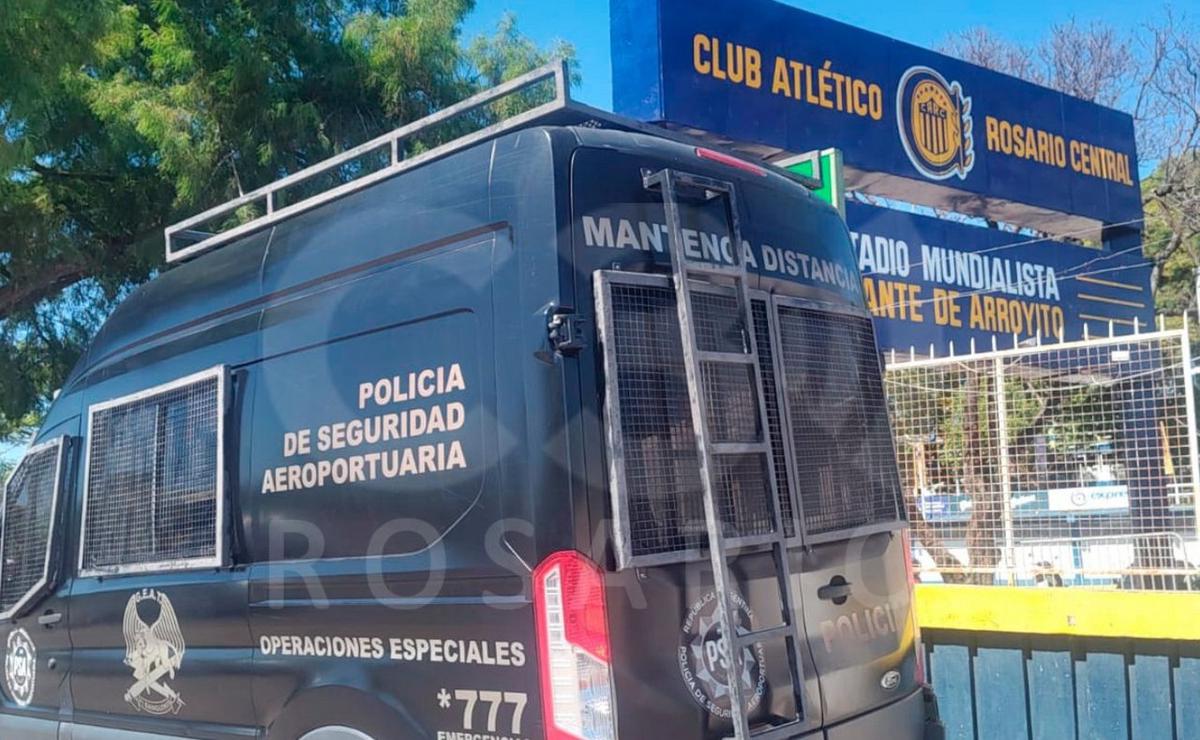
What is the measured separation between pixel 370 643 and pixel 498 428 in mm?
870

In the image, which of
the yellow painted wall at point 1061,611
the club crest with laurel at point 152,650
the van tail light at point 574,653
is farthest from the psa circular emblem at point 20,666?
the yellow painted wall at point 1061,611

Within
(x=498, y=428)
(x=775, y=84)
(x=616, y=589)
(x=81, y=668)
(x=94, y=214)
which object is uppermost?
(x=775, y=84)

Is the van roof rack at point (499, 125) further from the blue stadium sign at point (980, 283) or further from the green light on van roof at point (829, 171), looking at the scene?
the blue stadium sign at point (980, 283)

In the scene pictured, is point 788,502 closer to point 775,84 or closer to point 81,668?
Answer: point 81,668

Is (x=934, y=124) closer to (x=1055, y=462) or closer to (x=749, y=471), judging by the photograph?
(x=1055, y=462)

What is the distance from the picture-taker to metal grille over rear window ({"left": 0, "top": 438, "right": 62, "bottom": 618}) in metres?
5.18

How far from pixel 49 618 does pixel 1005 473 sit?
497cm

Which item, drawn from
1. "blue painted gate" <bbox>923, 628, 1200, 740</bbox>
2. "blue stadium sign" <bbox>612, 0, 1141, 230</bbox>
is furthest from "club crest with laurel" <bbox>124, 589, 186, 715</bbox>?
"blue stadium sign" <bbox>612, 0, 1141, 230</bbox>

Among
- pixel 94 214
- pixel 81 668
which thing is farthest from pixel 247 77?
pixel 81 668

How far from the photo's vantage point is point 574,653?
3.03m

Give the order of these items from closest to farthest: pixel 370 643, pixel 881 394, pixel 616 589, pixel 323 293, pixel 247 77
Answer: pixel 616 589 < pixel 370 643 < pixel 323 293 < pixel 881 394 < pixel 247 77

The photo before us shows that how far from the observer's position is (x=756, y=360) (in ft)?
11.7

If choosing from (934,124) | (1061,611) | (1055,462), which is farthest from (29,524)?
(934,124)

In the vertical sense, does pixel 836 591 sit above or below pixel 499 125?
below
